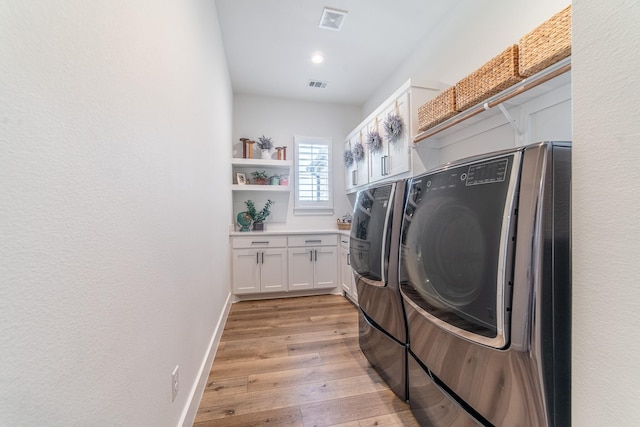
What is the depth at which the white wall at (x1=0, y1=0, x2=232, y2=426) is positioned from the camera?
0.42 metres

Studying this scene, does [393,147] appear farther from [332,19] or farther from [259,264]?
[259,264]

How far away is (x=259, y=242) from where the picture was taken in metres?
3.20

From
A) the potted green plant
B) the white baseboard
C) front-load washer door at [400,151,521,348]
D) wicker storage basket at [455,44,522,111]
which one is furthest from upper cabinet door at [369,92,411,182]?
the white baseboard

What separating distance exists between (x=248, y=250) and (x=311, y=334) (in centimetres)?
134

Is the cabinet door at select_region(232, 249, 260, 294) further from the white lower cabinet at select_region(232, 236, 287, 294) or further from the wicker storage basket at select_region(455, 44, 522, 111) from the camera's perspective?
the wicker storage basket at select_region(455, 44, 522, 111)

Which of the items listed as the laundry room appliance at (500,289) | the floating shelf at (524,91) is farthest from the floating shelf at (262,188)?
the laundry room appliance at (500,289)

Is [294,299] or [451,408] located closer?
[451,408]

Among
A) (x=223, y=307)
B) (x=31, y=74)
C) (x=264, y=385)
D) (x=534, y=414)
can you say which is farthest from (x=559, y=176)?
(x=223, y=307)

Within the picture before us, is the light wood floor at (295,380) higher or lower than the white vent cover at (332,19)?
lower

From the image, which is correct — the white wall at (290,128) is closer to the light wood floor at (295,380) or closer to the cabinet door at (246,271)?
the cabinet door at (246,271)

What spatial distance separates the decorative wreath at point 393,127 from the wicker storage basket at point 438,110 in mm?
223

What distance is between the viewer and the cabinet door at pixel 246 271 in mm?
3127

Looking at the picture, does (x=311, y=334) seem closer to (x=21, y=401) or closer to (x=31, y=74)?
(x=21, y=401)

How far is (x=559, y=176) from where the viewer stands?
69 cm
